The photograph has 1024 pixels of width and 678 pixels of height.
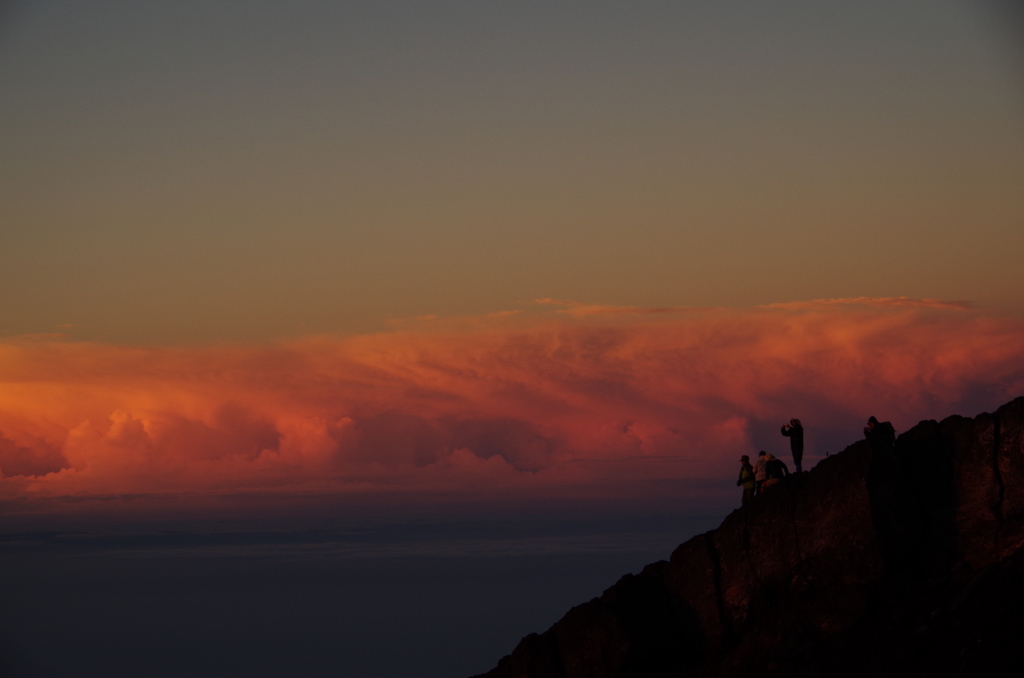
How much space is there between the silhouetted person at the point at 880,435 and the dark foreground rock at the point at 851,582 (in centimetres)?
17

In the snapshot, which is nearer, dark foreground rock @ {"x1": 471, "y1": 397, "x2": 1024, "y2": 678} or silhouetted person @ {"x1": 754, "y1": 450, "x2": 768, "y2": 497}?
dark foreground rock @ {"x1": 471, "y1": 397, "x2": 1024, "y2": 678}

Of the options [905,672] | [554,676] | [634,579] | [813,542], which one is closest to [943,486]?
[813,542]

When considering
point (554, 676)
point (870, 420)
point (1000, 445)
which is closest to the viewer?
point (1000, 445)

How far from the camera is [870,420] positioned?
4288 centimetres

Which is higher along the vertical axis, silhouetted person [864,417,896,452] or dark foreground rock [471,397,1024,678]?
silhouetted person [864,417,896,452]

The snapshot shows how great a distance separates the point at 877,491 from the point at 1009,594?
21.7 feet

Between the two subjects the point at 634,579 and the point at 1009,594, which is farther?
the point at 634,579

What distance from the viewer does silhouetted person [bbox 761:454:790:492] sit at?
44969mm

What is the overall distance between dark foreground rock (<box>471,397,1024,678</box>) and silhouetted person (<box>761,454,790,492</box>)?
5.56 feet

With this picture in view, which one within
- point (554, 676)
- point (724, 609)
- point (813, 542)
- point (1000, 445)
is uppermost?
point (1000, 445)

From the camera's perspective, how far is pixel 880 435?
4194cm

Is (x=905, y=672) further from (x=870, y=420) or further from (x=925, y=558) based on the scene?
(x=870, y=420)

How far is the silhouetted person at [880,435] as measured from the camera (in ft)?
136

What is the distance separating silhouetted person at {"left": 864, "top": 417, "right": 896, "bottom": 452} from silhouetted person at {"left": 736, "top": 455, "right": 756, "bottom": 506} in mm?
5480
